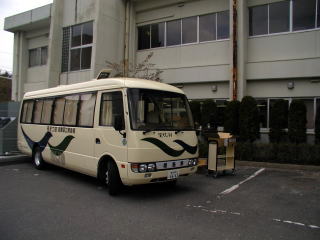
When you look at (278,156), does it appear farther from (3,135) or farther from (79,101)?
(3,135)

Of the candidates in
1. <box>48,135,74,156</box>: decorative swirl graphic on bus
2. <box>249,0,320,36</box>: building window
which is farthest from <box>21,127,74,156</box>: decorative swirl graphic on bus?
<box>249,0,320,36</box>: building window

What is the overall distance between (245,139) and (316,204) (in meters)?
6.08

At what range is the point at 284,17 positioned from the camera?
14055 mm

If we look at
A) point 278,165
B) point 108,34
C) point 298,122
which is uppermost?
point 108,34

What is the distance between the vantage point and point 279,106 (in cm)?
1214

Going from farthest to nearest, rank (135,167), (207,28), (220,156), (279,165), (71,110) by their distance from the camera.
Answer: (207,28), (279,165), (220,156), (71,110), (135,167)

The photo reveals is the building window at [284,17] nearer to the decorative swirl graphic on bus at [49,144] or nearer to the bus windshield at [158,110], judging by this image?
the bus windshield at [158,110]

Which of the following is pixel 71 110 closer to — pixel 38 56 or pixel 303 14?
pixel 303 14

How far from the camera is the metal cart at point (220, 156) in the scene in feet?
30.1

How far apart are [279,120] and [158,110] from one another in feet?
21.4

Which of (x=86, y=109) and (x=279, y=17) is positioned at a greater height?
(x=279, y=17)

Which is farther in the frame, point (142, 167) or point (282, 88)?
point (282, 88)

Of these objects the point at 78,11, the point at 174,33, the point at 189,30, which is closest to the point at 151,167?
the point at 189,30

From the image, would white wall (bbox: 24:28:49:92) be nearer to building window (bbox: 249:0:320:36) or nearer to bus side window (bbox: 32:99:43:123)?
bus side window (bbox: 32:99:43:123)
